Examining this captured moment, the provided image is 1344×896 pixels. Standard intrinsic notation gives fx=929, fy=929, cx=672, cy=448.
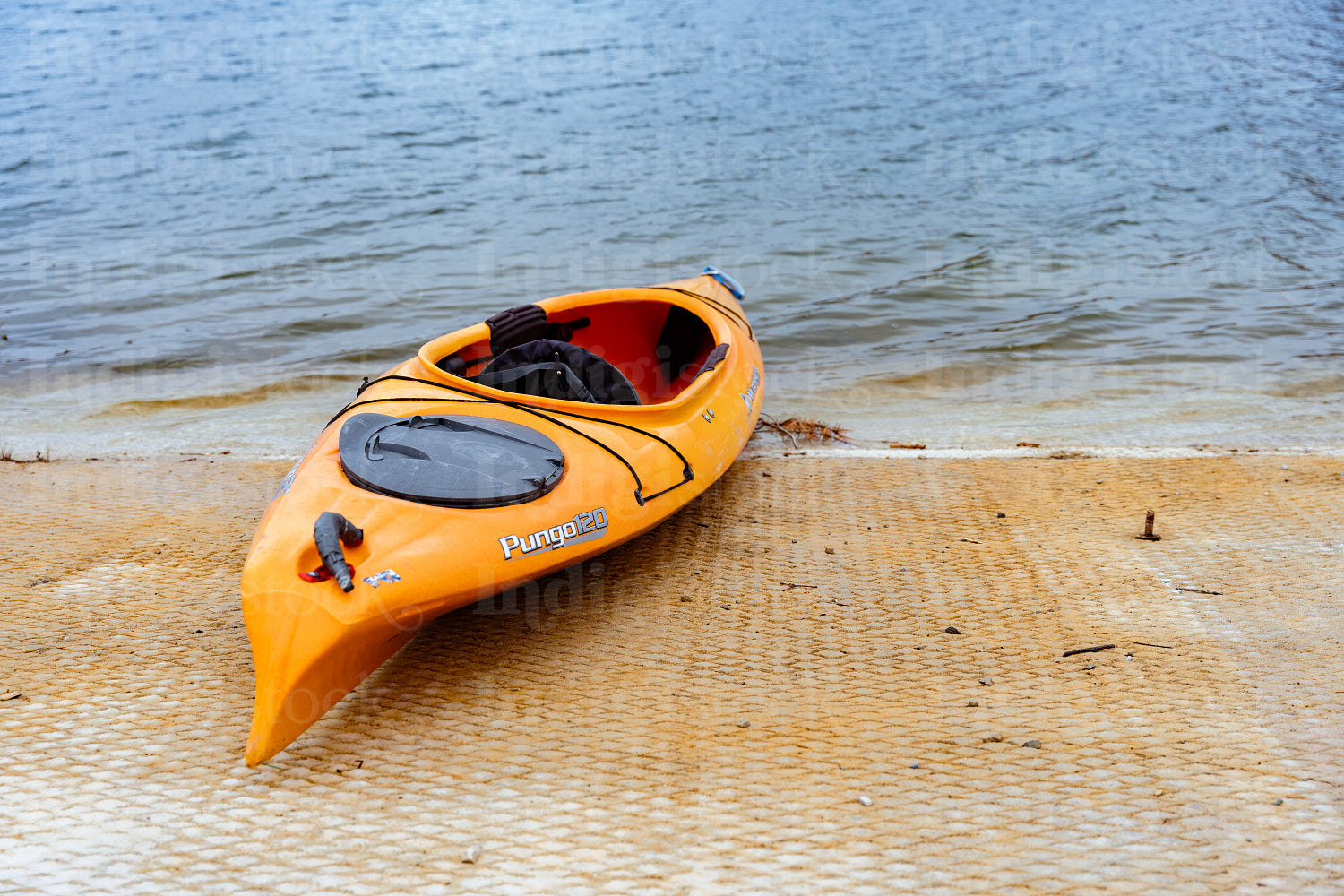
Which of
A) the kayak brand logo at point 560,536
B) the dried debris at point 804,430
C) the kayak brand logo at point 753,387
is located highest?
the kayak brand logo at point 560,536

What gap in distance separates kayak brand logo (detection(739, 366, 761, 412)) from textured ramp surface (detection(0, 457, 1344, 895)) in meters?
0.70

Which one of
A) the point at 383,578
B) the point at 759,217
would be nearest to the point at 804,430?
the point at 383,578

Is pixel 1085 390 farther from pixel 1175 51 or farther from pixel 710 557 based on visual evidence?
pixel 1175 51

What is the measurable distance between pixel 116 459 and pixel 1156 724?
4.62 metres

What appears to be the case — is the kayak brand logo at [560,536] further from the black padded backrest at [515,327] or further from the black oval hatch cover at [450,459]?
the black padded backrest at [515,327]

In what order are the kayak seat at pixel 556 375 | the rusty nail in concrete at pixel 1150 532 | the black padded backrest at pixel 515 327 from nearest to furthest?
the rusty nail in concrete at pixel 1150 532 → the kayak seat at pixel 556 375 → the black padded backrest at pixel 515 327

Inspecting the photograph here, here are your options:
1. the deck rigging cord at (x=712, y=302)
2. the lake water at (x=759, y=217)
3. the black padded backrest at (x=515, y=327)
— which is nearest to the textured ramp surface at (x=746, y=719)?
the black padded backrest at (x=515, y=327)

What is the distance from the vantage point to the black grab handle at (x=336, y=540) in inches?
90.0

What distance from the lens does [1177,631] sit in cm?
271

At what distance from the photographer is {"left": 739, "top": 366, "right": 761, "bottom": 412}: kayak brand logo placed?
4.15 meters

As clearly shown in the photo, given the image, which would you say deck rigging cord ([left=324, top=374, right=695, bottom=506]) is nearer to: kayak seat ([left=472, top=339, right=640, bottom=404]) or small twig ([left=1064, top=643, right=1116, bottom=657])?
kayak seat ([left=472, top=339, right=640, bottom=404])

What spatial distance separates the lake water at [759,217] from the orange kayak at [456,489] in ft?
6.06

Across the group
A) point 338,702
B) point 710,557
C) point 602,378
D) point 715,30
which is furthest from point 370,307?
point 715,30

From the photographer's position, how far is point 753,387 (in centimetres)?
432
